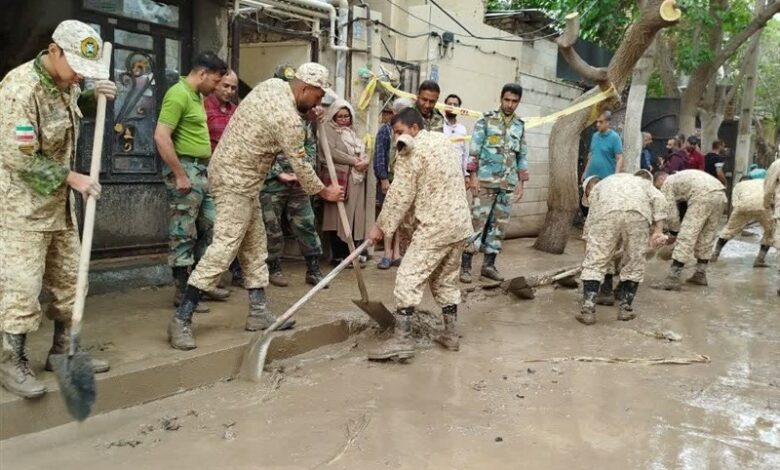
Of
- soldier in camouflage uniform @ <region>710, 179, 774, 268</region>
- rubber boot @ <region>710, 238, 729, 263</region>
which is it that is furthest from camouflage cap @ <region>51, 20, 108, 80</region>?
rubber boot @ <region>710, 238, 729, 263</region>

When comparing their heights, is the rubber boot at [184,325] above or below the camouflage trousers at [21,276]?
below

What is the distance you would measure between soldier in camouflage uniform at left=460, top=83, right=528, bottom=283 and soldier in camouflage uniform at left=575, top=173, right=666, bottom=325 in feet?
3.25

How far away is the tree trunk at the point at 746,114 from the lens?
16406 millimetres

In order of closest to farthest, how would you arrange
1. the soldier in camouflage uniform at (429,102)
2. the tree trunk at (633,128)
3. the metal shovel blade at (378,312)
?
1. the metal shovel blade at (378,312)
2. the soldier in camouflage uniform at (429,102)
3. the tree trunk at (633,128)

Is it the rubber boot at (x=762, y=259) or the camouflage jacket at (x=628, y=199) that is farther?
the rubber boot at (x=762, y=259)

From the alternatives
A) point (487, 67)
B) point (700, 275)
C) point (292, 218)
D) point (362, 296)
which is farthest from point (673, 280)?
point (292, 218)

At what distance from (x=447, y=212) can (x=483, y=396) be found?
50.6 inches

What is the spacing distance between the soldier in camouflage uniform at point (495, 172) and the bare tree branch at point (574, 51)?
1688mm

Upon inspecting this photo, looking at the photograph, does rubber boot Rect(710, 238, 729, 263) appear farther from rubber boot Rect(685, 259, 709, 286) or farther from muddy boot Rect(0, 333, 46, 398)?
muddy boot Rect(0, 333, 46, 398)

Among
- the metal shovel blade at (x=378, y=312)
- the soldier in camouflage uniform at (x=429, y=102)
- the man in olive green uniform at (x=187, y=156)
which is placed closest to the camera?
the man in olive green uniform at (x=187, y=156)

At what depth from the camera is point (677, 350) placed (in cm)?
527

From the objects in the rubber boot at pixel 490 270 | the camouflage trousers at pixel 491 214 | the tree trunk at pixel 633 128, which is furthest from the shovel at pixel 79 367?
the tree trunk at pixel 633 128

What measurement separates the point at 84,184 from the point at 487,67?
6.98m

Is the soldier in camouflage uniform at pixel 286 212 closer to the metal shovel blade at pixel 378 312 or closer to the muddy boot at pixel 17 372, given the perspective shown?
the metal shovel blade at pixel 378 312
